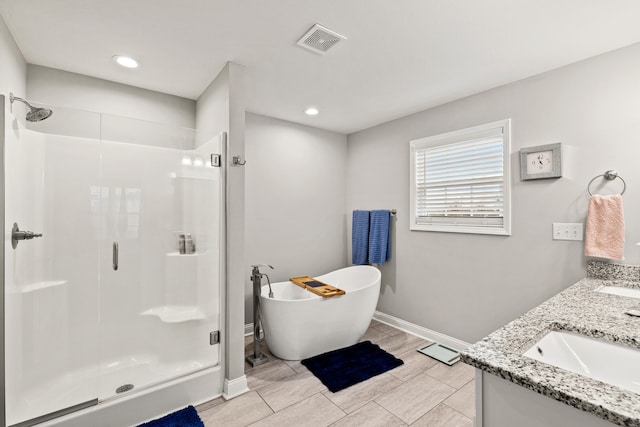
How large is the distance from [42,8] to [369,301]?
3018 mm

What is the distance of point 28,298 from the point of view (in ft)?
6.13

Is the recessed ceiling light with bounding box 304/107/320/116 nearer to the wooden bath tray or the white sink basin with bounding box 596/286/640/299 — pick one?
the wooden bath tray

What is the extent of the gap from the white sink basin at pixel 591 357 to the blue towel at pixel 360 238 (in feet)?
8.00

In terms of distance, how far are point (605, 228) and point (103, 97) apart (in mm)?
3802

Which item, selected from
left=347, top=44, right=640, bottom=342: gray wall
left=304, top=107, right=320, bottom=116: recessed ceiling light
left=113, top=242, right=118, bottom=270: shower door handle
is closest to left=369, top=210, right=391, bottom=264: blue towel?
left=347, top=44, right=640, bottom=342: gray wall

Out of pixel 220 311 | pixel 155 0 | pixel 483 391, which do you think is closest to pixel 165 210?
pixel 220 311

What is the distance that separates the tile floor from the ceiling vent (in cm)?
241

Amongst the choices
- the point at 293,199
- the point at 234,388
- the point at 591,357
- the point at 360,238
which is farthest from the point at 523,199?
the point at 234,388

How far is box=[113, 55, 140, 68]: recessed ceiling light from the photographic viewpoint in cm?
210

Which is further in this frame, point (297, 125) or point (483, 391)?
point (297, 125)

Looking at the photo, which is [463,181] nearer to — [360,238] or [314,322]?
[360,238]

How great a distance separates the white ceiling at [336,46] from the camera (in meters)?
1.61

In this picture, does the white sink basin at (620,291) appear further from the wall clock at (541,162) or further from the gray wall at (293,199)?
the gray wall at (293,199)

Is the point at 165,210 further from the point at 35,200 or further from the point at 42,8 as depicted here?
the point at 42,8
